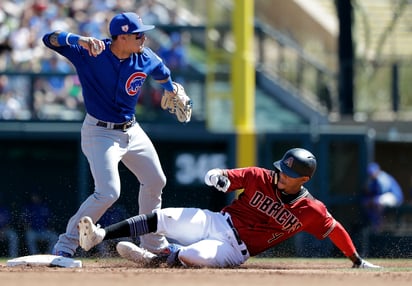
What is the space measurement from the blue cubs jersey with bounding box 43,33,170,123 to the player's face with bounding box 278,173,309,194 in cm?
136

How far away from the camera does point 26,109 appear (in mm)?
14508

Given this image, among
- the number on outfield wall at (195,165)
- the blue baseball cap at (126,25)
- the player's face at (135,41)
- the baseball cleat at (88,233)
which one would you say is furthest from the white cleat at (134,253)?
the number on outfield wall at (195,165)

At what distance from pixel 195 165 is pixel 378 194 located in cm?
250

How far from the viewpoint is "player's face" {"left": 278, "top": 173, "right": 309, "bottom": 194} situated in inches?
332

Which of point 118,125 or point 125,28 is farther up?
point 125,28

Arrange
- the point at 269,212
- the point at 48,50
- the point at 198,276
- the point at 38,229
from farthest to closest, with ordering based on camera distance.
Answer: the point at 48,50 → the point at 38,229 → the point at 269,212 → the point at 198,276

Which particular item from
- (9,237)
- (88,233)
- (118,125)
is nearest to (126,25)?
(118,125)

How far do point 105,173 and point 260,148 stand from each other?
20.1 feet

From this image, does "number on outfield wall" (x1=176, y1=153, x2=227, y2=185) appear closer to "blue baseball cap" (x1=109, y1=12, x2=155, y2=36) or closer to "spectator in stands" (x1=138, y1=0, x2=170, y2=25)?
"spectator in stands" (x1=138, y1=0, x2=170, y2=25)

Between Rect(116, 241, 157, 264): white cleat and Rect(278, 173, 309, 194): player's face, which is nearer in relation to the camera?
Rect(278, 173, 309, 194): player's face

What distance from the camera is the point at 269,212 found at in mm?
8586

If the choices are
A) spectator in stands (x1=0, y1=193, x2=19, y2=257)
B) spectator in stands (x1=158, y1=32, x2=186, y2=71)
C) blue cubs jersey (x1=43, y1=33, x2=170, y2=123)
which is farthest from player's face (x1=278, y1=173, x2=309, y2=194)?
spectator in stands (x1=158, y1=32, x2=186, y2=71)

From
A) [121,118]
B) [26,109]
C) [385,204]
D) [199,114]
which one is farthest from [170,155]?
[121,118]

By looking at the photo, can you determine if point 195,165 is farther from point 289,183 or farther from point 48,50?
point 289,183
